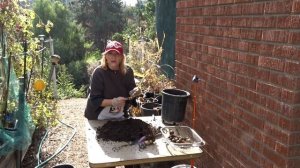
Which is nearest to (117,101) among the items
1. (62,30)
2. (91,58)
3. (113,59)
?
(113,59)

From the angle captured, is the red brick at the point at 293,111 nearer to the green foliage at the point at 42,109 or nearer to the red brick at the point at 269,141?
the red brick at the point at 269,141

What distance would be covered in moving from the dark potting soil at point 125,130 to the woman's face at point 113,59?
0.68 metres

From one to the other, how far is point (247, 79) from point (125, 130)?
1285mm

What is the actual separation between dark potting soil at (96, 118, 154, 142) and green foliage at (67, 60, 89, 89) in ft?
55.4

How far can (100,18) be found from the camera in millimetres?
35281

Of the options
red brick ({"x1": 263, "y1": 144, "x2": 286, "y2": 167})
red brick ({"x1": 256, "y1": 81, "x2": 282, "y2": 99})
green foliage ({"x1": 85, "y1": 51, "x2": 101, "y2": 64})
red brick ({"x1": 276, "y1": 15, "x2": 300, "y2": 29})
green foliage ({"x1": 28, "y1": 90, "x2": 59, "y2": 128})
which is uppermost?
red brick ({"x1": 276, "y1": 15, "x2": 300, "y2": 29})

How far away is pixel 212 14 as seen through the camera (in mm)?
3053

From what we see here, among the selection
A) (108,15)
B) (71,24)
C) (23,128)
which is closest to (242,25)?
(23,128)

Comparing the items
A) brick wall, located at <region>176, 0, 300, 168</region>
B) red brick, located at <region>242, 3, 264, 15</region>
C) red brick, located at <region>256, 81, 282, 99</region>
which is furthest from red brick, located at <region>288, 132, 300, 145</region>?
red brick, located at <region>242, 3, 264, 15</region>

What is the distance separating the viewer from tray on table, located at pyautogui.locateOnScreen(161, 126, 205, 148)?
9.05 feet

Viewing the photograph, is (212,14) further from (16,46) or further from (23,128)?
(16,46)

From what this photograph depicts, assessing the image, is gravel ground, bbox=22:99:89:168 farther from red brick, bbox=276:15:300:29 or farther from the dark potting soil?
red brick, bbox=276:15:300:29

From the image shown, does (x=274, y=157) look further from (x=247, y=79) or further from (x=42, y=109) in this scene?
(x=42, y=109)

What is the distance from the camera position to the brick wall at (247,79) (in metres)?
1.96
